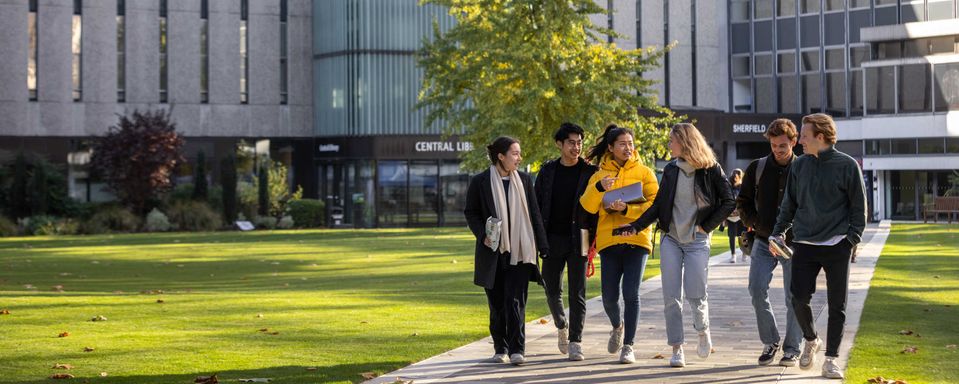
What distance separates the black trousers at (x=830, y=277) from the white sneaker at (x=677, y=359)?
3.24ft

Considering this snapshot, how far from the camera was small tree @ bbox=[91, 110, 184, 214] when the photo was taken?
46719 mm

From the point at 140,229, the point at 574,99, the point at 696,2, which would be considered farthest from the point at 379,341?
the point at 696,2

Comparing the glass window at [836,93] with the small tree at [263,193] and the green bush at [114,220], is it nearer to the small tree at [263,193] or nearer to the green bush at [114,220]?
the small tree at [263,193]

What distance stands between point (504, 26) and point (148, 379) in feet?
75.0

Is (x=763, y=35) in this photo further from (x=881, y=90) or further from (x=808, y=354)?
(x=808, y=354)

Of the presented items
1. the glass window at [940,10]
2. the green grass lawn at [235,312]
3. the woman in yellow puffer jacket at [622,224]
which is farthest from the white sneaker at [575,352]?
the glass window at [940,10]

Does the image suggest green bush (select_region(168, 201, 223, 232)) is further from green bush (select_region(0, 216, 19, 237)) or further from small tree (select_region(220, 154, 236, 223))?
green bush (select_region(0, 216, 19, 237))

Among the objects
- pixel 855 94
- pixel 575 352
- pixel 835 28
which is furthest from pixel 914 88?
pixel 575 352

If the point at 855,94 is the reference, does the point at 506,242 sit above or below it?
below

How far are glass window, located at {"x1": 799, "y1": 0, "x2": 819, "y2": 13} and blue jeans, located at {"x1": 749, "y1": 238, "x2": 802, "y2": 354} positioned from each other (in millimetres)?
53734

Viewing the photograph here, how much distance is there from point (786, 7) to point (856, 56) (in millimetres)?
4242

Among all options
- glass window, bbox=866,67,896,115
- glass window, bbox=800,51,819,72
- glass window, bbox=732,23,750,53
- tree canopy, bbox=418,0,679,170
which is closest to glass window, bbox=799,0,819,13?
glass window, bbox=800,51,819,72

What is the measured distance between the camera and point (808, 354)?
396 inches

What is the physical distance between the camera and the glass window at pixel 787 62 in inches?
2467
